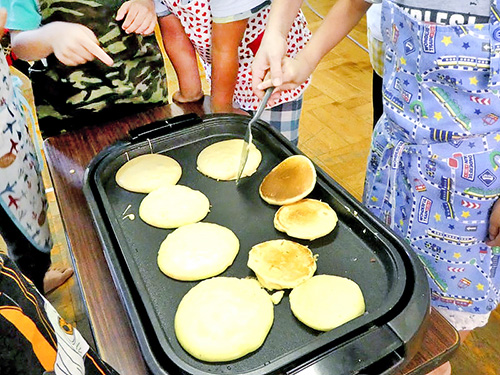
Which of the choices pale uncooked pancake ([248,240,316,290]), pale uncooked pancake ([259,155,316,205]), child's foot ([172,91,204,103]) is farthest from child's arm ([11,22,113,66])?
pale uncooked pancake ([248,240,316,290])

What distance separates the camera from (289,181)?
85 centimetres

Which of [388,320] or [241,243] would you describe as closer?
[388,320]

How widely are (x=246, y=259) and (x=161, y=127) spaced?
39cm

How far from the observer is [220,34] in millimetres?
989

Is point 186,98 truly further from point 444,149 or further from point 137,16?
point 444,149

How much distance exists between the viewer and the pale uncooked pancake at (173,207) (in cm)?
82

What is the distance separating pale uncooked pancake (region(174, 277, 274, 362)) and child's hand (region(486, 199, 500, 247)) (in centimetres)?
44

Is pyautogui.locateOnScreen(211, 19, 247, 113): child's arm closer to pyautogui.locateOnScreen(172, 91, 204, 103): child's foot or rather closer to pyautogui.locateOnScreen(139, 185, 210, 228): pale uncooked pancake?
pyautogui.locateOnScreen(172, 91, 204, 103): child's foot

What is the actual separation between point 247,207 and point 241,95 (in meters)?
0.46

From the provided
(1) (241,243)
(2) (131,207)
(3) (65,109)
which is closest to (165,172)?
(2) (131,207)

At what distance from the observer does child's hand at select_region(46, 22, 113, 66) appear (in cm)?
91

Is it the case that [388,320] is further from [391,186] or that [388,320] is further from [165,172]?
[165,172]

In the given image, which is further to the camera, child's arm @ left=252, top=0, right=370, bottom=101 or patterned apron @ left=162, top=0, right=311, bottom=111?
patterned apron @ left=162, top=0, right=311, bottom=111

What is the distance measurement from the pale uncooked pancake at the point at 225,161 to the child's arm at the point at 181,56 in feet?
0.87
